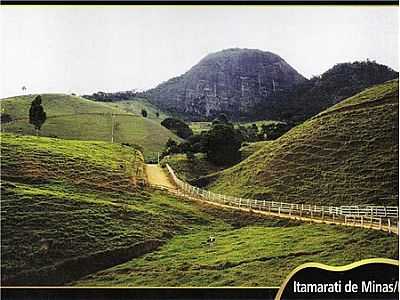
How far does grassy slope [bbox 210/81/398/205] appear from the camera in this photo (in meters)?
4.67

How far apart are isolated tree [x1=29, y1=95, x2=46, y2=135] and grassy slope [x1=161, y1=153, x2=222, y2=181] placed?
34.0 inches

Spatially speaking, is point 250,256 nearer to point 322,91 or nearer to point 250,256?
point 250,256

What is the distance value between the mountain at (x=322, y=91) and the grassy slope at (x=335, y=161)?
0.05 meters

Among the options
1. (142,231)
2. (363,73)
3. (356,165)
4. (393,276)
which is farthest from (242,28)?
(393,276)

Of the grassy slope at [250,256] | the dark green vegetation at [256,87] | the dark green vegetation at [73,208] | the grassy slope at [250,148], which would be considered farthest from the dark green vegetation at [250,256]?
the dark green vegetation at [256,87]

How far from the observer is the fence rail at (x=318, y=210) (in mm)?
4590

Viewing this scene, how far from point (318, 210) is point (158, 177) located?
3.63 feet

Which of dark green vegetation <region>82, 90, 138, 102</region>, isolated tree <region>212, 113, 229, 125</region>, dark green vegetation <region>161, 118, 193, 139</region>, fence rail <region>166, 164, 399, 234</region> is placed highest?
dark green vegetation <region>82, 90, 138, 102</region>

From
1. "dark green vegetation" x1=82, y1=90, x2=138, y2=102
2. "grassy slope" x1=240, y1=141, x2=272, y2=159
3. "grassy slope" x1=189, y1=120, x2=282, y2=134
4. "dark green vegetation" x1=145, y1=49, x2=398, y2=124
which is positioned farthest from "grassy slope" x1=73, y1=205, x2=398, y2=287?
"dark green vegetation" x1=82, y1=90, x2=138, y2=102

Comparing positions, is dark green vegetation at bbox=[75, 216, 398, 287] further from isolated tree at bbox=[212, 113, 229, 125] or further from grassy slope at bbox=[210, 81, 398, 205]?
isolated tree at bbox=[212, 113, 229, 125]

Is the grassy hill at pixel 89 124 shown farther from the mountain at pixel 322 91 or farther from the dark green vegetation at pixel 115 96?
the mountain at pixel 322 91

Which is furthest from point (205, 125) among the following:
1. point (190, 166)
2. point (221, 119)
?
point (190, 166)

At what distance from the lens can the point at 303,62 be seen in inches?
189

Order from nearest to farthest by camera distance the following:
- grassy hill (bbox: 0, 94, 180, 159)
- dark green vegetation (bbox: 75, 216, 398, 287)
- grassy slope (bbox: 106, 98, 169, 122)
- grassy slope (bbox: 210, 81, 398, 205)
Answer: dark green vegetation (bbox: 75, 216, 398, 287), grassy slope (bbox: 210, 81, 398, 205), grassy hill (bbox: 0, 94, 180, 159), grassy slope (bbox: 106, 98, 169, 122)
